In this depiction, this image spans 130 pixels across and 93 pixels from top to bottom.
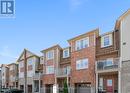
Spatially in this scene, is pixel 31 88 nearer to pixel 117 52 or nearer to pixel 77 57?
pixel 77 57

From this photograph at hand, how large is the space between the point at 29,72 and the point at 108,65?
33.6 meters

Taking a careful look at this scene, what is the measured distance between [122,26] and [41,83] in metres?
29.1

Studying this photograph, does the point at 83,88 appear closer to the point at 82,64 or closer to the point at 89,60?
the point at 82,64

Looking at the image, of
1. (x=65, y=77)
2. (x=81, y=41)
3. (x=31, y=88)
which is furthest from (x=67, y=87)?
(x=31, y=88)

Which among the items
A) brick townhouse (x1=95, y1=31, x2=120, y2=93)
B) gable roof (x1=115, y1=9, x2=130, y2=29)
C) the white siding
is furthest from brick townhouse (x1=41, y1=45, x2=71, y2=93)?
the white siding

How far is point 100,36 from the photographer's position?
41.0 metres

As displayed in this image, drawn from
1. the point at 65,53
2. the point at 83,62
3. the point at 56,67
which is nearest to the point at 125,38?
the point at 83,62

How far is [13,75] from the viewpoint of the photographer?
8244 cm

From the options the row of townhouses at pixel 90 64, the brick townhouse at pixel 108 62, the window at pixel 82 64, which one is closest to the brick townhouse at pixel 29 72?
the row of townhouses at pixel 90 64

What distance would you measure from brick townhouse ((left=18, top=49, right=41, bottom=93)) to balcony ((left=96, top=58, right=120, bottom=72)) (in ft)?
79.1

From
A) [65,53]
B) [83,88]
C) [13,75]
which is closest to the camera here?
[83,88]

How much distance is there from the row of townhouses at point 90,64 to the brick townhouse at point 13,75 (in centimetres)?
1604

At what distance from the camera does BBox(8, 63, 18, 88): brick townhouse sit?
79.4 m

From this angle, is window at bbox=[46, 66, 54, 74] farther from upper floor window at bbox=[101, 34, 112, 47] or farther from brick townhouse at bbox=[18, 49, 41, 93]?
upper floor window at bbox=[101, 34, 112, 47]
